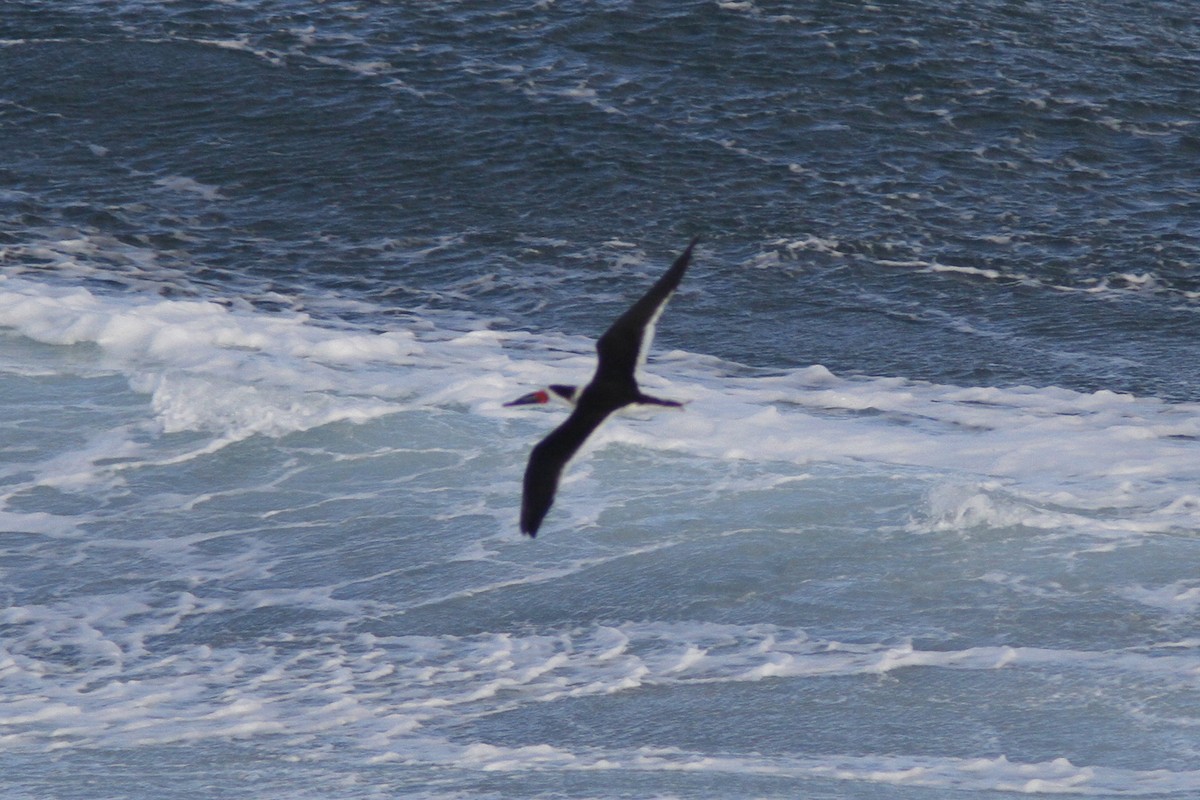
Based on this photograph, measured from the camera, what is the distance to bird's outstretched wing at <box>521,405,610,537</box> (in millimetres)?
7449

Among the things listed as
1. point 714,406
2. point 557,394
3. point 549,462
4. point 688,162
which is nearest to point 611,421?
point 714,406

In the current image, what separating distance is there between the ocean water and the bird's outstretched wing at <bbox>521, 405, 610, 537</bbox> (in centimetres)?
195

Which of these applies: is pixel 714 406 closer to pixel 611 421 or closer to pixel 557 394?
pixel 611 421

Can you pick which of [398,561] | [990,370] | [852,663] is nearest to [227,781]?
[398,561]

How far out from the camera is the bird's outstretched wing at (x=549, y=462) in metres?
7.45

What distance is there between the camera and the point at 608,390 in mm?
8211

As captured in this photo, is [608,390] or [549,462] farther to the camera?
[608,390]

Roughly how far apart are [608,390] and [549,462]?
0.67 m

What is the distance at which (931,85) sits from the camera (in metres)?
21.1

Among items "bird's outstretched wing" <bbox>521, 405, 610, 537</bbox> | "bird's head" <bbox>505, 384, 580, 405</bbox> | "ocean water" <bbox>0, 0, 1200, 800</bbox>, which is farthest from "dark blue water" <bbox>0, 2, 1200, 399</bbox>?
"bird's outstretched wing" <bbox>521, 405, 610, 537</bbox>

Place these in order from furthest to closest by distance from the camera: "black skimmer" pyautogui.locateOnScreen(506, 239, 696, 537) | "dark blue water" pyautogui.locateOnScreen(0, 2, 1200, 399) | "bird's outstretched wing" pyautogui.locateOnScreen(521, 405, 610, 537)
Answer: "dark blue water" pyautogui.locateOnScreen(0, 2, 1200, 399) < "black skimmer" pyautogui.locateOnScreen(506, 239, 696, 537) < "bird's outstretched wing" pyautogui.locateOnScreen(521, 405, 610, 537)

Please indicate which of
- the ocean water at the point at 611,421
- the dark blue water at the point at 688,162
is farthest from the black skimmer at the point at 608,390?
the dark blue water at the point at 688,162

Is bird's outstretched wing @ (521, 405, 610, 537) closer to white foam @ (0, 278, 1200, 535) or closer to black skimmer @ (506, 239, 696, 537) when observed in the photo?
black skimmer @ (506, 239, 696, 537)

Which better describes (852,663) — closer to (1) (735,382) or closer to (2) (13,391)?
(1) (735,382)
